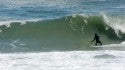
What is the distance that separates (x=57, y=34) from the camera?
29094mm

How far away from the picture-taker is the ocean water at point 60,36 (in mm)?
20672

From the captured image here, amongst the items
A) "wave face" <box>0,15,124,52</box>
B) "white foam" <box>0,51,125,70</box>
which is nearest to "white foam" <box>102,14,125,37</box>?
"wave face" <box>0,15,124,52</box>

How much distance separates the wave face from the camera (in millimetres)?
25578

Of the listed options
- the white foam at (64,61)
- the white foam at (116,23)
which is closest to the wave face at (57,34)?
the white foam at (116,23)

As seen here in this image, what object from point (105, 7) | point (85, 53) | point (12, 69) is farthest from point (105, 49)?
point (105, 7)

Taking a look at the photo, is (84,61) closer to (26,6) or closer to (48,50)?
(48,50)

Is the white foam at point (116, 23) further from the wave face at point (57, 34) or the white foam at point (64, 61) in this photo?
the white foam at point (64, 61)

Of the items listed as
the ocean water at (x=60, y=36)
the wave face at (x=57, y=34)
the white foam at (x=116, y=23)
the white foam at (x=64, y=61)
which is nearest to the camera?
the white foam at (x=64, y=61)

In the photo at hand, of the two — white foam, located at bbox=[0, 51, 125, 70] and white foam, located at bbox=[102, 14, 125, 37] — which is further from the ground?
white foam, located at bbox=[102, 14, 125, 37]

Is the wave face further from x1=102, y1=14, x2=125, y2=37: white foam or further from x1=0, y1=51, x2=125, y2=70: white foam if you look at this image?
x1=0, y1=51, x2=125, y2=70: white foam

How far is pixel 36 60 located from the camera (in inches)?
837

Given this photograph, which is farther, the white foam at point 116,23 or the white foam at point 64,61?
the white foam at point 116,23

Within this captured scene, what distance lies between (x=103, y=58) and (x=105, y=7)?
18263 millimetres

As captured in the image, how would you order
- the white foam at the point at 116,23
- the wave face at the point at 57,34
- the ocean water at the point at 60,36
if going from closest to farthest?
the ocean water at the point at 60,36
the wave face at the point at 57,34
the white foam at the point at 116,23
